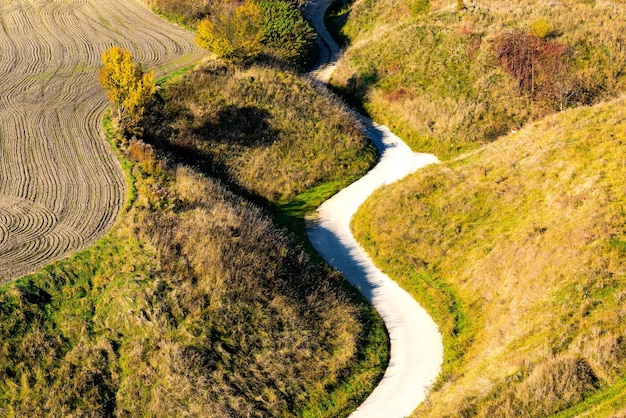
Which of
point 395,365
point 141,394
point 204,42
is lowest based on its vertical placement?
point 395,365

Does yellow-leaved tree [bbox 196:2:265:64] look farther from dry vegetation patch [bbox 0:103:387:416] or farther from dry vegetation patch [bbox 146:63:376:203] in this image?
dry vegetation patch [bbox 0:103:387:416]

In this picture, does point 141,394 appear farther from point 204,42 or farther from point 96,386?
point 204,42

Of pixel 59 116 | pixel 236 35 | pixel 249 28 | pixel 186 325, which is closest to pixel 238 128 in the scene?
pixel 236 35

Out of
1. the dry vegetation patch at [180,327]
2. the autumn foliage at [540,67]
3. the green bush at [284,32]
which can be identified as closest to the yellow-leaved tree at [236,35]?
the green bush at [284,32]

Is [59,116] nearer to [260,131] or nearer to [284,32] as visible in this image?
[260,131]

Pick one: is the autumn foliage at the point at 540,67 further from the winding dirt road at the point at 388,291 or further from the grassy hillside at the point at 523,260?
the winding dirt road at the point at 388,291

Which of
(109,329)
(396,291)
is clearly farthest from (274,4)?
(109,329)
